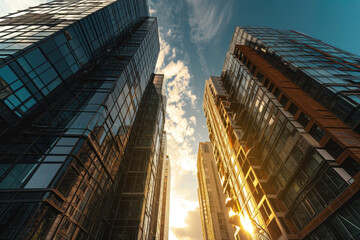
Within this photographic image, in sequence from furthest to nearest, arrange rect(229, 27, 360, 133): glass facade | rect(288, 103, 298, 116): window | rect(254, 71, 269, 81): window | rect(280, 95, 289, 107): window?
rect(254, 71, 269, 81): window → rect(280, 95, 289, 107): window → rect(288, 103, 298, 116): window → rect(229, 27, 360, 133): glass facade

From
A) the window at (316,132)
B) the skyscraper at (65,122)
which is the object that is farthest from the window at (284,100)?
the skyscraper at (65,122)

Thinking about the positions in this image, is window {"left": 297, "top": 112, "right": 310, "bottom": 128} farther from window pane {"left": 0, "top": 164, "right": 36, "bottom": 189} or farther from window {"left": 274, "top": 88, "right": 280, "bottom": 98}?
window pane {"left": 0, "top": 164, "right": 36, "bottom": 189}

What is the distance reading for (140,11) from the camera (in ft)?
171

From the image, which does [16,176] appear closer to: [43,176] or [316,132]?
[43,176]

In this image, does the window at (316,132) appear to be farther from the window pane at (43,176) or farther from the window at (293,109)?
the window pane at (43,176)

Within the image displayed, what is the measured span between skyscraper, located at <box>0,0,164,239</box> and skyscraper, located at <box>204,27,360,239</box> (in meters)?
15.3

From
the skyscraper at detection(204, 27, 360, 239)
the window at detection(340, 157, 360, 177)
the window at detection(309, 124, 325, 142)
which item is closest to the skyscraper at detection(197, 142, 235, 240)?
the skyscraper at detection(204, 27, 360, 239)

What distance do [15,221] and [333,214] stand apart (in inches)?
1153

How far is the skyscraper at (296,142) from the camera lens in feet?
57.3

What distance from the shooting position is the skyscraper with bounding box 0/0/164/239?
13.5m

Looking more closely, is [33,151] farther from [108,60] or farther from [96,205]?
[108,60]

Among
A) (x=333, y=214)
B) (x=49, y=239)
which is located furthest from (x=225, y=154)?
(x=49, y=239)

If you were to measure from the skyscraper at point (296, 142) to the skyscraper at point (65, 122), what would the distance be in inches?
602

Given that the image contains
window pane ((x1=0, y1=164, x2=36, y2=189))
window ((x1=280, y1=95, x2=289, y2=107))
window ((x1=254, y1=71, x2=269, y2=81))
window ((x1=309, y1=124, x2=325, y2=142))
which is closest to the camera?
window pane ((x1=0, y1=164, x2=36, y2=189))
